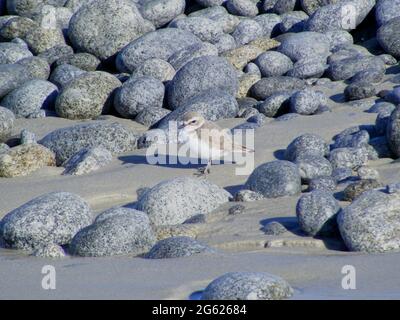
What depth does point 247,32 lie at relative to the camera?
16359mm

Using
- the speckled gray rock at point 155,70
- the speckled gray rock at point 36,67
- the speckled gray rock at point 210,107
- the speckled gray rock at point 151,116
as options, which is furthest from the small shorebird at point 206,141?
the speckled gray rock at point 36,67

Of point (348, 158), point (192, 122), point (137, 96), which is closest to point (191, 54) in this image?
point (137, 96)

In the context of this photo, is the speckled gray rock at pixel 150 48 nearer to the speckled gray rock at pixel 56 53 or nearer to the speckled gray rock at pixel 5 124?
the speckled gray rock at pixel 56 53

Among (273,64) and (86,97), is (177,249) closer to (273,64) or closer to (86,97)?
(86,97)

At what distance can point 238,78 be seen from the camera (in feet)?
47.0

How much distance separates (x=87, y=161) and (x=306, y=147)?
8.22 feet

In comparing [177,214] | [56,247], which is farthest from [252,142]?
[56,247]

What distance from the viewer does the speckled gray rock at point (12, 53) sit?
16297mm

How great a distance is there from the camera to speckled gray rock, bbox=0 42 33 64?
16.3 meters

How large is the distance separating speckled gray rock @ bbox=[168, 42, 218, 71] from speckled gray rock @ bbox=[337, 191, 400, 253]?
7.15m

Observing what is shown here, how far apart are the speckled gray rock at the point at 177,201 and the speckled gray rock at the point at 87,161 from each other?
1.83 m

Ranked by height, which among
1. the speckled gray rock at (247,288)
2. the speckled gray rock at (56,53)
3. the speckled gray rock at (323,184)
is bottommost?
the speckled gray rock at (323,184)

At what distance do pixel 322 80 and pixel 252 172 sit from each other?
4314 millimetres
